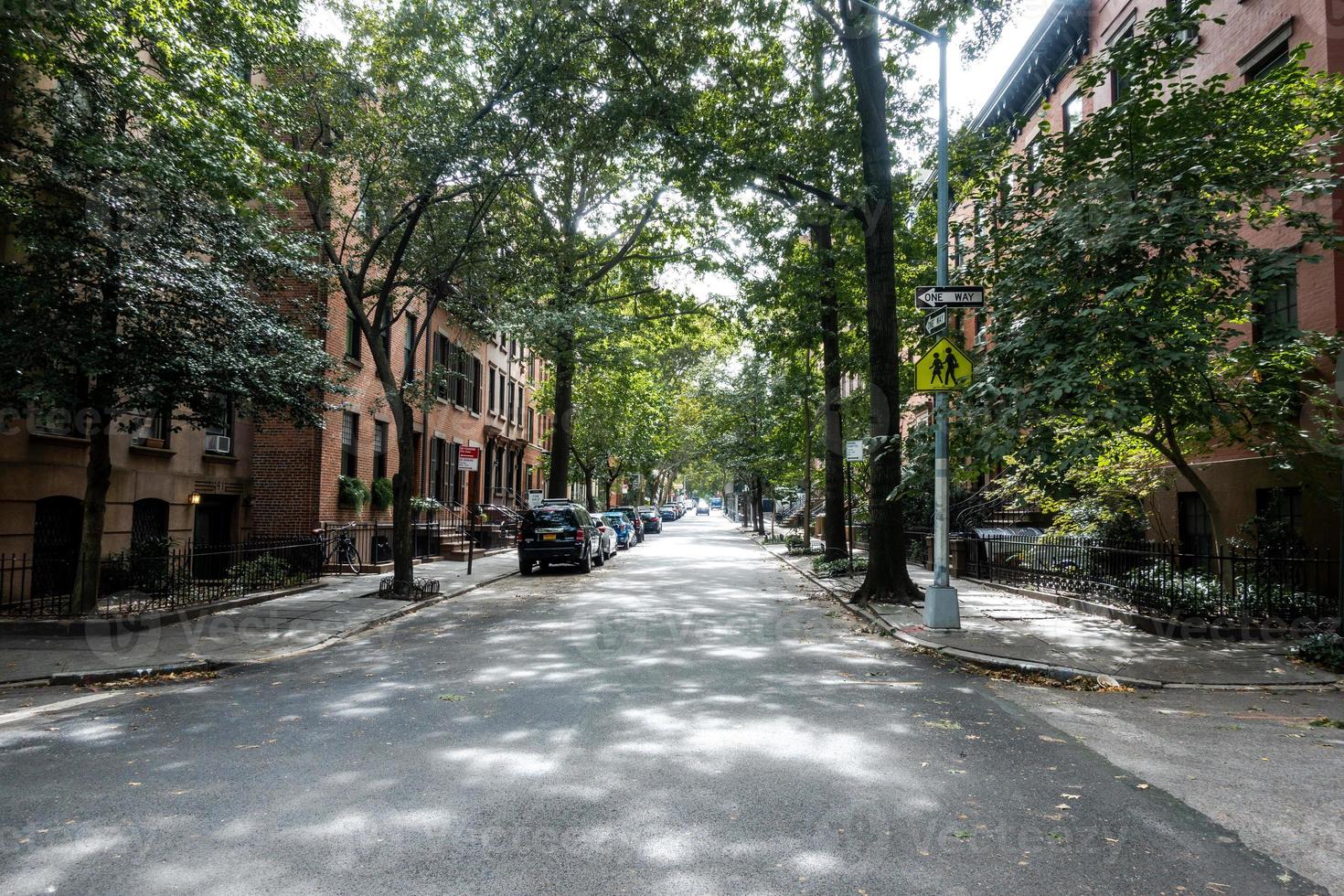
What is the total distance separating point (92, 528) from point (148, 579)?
285cm

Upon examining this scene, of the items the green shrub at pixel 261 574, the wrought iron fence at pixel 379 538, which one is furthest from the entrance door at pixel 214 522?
the wrought iron fence at pixel 379 538

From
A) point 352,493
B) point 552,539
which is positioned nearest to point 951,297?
point 552,539

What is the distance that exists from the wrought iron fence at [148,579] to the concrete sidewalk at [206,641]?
73 cm

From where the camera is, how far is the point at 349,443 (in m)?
22.4

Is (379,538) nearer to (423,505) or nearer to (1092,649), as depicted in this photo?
(423,505)

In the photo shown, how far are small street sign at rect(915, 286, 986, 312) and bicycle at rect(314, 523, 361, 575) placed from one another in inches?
576

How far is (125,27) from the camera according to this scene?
986 centimetres

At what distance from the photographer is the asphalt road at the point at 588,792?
148 inches

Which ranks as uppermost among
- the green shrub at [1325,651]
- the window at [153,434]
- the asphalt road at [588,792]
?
the window at [153,434]

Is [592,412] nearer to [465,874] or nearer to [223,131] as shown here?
[223,131]

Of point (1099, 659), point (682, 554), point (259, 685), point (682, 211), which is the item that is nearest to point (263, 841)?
point (259, 685)

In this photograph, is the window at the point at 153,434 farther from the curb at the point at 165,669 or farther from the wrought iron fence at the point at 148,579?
the curb at the point at 165,669

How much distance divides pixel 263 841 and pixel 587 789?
5.61ft

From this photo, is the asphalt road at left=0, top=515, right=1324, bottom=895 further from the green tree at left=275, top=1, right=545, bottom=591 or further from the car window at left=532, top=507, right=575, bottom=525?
the car window at left=532, top=507, right=575, bottom=525
